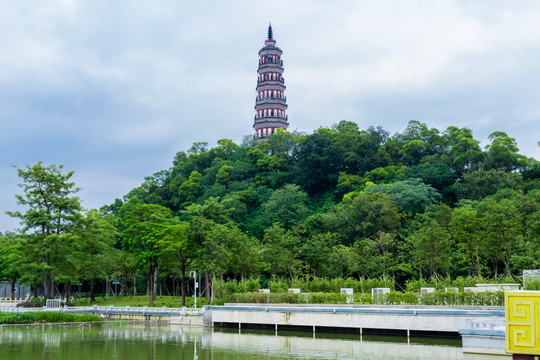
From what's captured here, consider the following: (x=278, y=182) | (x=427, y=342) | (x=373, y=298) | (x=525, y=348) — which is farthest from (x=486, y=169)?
(x=525, y=348)

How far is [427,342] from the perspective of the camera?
25.9 metres

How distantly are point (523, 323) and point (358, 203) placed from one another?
40117mm

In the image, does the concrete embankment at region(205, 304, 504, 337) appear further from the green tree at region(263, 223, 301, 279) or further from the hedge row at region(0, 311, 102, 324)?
the green tree at region(263, 223, 301, 279)

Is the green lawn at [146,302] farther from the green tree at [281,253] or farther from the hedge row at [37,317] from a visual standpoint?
the hedge row at [37,317]

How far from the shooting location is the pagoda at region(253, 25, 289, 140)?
95.8 meters

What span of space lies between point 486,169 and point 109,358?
5417 cm

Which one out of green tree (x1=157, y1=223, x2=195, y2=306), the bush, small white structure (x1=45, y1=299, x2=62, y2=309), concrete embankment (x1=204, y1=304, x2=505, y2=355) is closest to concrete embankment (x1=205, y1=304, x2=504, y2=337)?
concrete embankment (x1=204, y1=304, x2=505, y2=355)

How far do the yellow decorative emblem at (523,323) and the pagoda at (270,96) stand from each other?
81.5 metres

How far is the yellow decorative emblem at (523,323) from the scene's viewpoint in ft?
48.7

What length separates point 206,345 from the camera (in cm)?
2603

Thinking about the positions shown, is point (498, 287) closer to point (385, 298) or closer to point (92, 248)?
point (385, 298)

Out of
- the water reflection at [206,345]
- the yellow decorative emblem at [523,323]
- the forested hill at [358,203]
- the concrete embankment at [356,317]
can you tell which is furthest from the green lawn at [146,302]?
the yellow decorative emblem at [523,323]

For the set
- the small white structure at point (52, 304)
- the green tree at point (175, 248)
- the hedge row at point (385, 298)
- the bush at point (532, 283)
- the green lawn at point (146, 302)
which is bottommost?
the green lawn at point (146, 302)

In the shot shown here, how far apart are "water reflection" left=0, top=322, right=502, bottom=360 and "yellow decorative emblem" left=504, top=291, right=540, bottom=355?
5.67m
